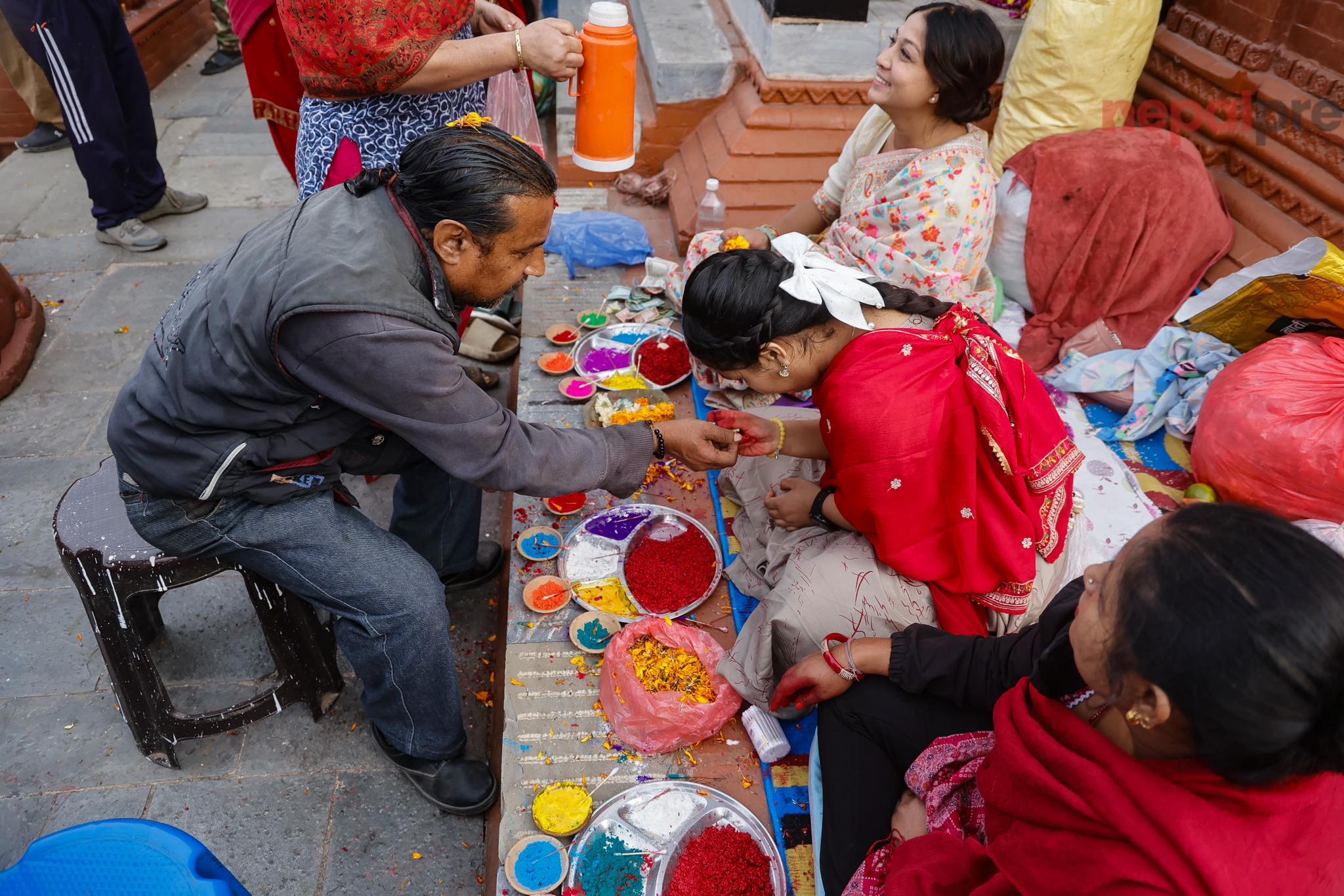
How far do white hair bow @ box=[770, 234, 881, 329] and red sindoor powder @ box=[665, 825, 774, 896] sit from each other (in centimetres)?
139

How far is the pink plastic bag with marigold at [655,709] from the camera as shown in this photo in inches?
92.0

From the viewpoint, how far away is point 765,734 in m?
2.37

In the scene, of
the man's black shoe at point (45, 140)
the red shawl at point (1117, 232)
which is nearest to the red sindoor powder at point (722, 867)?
the red shawl at point (1117, 232)

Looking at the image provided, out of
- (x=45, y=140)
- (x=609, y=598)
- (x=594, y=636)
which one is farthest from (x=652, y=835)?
(x=45, y=140)

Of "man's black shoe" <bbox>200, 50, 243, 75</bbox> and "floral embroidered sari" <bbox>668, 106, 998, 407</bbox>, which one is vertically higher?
"floral embroidered sari" <bbox>668, 106, 998, 407</bbox>

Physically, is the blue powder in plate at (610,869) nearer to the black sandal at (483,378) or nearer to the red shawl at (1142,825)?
the red shawl at (1142,825)

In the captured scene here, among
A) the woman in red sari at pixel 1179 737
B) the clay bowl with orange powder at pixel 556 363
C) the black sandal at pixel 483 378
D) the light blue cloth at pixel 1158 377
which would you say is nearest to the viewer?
the woman in red sari at pixel 1179 737

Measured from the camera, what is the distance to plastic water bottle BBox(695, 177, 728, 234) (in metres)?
4.30

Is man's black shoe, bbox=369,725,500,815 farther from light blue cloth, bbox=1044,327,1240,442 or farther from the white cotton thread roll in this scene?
light blue cloth, bbox=1044,327,1240,442

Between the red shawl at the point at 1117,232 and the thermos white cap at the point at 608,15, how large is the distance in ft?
7.15

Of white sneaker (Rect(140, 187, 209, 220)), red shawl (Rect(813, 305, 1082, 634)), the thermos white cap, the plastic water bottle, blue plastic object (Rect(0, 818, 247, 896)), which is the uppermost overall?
the thermos white cap

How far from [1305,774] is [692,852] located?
1340 millimetres

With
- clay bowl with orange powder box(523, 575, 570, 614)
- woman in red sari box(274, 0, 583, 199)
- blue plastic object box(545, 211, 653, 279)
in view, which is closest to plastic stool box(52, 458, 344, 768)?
clay bowl with orange powder box(523, 575, 570, 614)

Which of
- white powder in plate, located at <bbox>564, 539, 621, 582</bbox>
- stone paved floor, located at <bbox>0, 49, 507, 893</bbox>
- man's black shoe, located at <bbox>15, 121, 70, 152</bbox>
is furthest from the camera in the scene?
man's black shoe, located at <bbox>15, 121, 70, 152</bbox>
